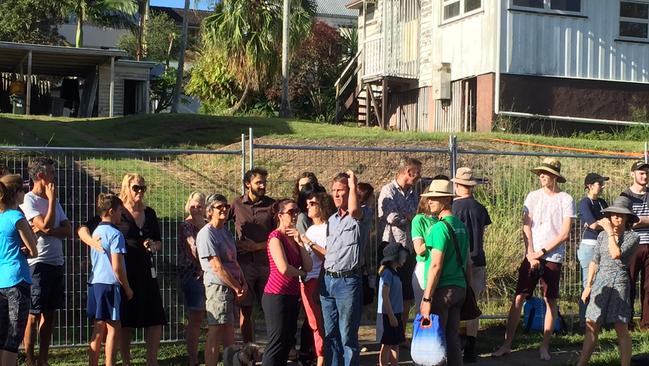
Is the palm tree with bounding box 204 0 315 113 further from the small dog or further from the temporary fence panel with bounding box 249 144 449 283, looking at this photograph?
the small dog

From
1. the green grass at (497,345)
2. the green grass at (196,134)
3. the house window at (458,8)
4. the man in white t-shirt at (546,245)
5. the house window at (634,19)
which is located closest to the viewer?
the green grass at (497,345)

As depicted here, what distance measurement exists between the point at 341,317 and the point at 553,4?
16.6 metres

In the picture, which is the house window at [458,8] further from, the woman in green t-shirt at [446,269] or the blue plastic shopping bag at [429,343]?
the blue plastic shopping bag at [429,343]

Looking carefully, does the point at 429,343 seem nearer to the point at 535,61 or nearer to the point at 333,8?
the point at 535,61

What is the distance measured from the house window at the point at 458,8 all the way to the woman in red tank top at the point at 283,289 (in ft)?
53.3

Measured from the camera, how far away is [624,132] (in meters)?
23.4

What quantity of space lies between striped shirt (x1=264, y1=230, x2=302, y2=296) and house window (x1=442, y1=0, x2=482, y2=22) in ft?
53.4

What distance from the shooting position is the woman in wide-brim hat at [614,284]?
8453 millimetres

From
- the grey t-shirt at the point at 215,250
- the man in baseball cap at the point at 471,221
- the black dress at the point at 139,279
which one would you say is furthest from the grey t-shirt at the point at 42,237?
the man in baseball cap at the point at 471,221

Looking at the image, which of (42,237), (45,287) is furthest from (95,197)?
(45,287)

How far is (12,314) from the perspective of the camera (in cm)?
746

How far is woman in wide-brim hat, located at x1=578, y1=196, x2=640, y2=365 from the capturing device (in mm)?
8453

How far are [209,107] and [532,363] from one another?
2443cm

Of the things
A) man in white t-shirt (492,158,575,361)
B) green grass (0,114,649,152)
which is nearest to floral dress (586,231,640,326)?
man in white t-shirt (492,158,575,361)
